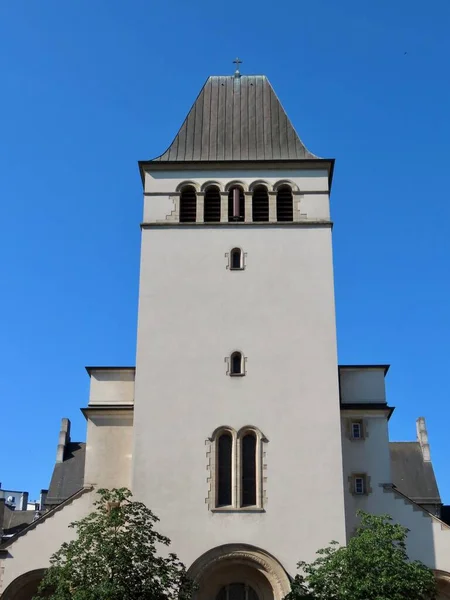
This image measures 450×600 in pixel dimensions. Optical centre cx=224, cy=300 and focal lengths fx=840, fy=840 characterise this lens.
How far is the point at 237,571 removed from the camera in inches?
1046

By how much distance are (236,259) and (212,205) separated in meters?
2.58

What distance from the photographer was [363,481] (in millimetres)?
29312

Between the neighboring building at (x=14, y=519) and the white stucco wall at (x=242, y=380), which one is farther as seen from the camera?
the neighboring building at (x=14, y=519)

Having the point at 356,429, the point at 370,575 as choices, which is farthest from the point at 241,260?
the point at 370,575

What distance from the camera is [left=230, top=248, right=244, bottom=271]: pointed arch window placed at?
98.5 feet

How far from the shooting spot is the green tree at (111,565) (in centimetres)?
2155

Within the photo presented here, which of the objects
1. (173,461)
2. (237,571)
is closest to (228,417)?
(173,461)

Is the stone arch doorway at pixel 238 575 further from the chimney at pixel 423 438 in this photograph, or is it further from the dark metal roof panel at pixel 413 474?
the chimney at pixel 423 438

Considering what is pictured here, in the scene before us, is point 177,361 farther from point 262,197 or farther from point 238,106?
point 238,106

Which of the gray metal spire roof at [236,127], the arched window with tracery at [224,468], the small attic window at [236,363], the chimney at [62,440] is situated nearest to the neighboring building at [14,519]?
the chimney at [62,440]

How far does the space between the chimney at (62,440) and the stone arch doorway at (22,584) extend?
15.0 meters

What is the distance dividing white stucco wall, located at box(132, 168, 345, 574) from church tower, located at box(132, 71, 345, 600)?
0.04 meters

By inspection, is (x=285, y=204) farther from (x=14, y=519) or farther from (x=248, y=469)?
(x=14, y=519)

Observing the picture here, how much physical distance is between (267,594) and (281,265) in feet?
36.4
